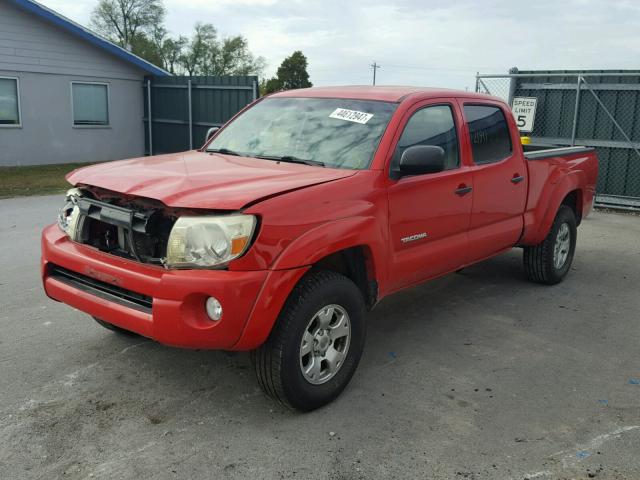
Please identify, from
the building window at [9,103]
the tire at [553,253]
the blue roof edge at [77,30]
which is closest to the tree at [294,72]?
the blue roof edge at [77,30]

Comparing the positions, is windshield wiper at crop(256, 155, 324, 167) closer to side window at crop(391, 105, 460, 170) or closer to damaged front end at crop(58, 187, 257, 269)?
side window at crop(391, 105, 460, 170)

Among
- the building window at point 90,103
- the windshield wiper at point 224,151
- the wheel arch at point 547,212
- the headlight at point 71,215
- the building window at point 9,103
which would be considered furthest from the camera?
the building window at point 90,103

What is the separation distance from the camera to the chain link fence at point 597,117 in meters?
11.4

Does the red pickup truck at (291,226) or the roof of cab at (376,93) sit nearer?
the red pickup truck at (291,226)

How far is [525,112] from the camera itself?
40.5 feet

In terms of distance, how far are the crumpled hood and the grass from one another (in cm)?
821

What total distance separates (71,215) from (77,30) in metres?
14.8

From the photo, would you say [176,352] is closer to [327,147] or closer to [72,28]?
[327,147]

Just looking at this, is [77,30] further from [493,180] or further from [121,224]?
[121,224]

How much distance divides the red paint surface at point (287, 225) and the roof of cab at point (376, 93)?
2 centimetres

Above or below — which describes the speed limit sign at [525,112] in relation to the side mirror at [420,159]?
above

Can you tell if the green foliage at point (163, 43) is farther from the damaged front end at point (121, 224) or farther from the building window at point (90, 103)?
the damaged front end at point (121, 224)

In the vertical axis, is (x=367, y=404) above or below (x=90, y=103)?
below

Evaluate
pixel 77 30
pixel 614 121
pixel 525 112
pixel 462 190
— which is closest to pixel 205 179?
pixel 462 190
